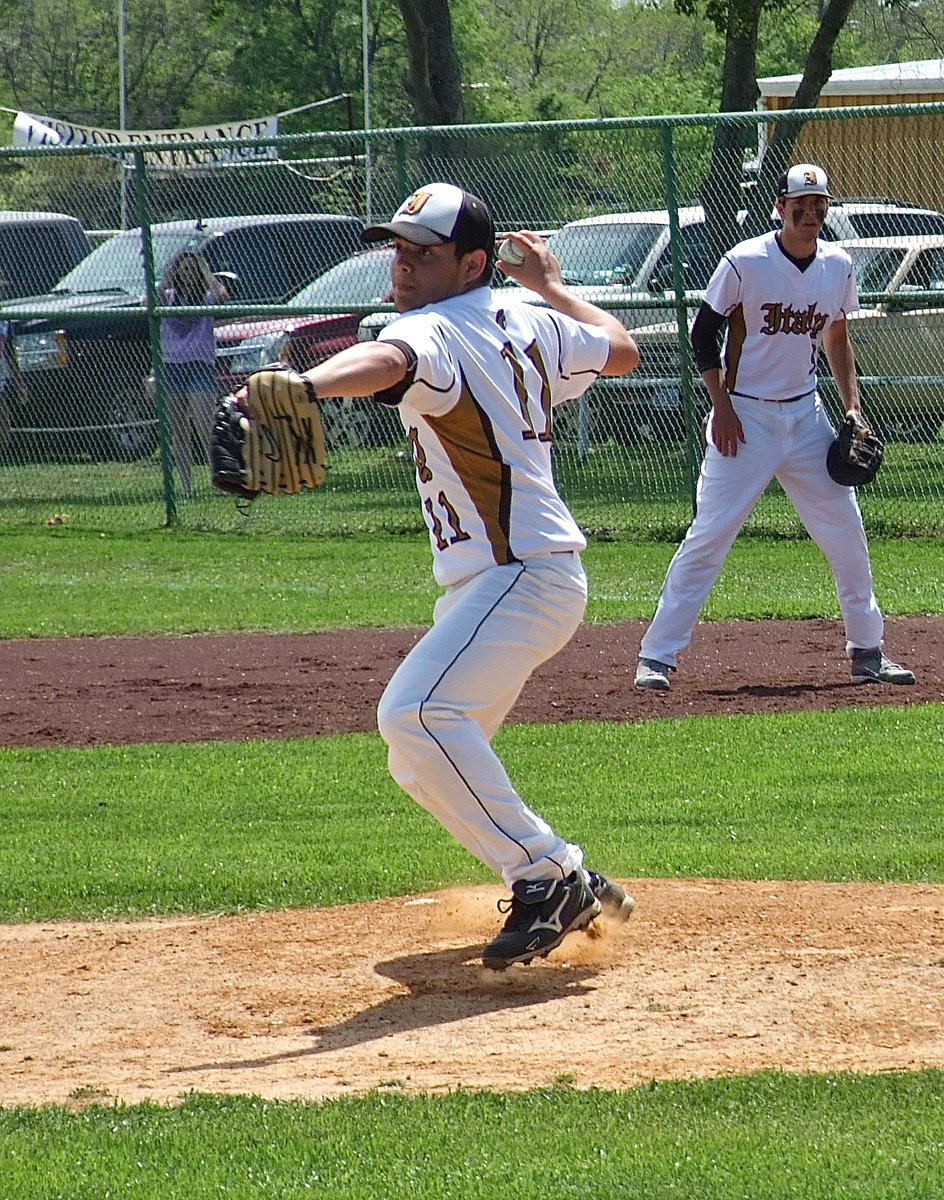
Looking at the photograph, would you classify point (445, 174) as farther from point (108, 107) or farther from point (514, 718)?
point (108, 107)

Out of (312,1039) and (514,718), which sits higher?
(312,1039)

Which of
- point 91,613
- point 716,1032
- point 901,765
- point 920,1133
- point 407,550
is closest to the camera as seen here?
point 920,1133

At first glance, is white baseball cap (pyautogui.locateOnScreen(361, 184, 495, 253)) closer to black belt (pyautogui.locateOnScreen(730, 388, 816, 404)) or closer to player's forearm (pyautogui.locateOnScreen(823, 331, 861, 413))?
black belt (pyautogui.locateOnScreen(730, 388, 816, 404))

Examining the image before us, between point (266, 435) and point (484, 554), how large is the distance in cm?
91

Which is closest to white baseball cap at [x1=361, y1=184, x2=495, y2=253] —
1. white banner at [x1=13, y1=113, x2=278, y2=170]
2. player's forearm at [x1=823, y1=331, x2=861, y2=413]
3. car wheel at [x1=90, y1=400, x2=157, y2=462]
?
player's forearm at [x1=823, y1=331, x2=861, y2=413]

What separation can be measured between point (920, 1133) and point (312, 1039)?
1.51 meters

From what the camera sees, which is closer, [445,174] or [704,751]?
[704,751]

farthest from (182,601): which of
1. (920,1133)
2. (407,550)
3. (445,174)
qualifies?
(920,1133)

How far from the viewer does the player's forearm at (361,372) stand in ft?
12.9

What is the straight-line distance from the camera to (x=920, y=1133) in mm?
3604

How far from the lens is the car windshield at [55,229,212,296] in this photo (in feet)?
53.7

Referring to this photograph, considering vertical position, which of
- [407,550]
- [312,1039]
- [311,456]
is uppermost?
[311,456]

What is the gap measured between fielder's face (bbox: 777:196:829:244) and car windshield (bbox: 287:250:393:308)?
24.2ft

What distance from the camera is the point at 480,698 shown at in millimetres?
4660
